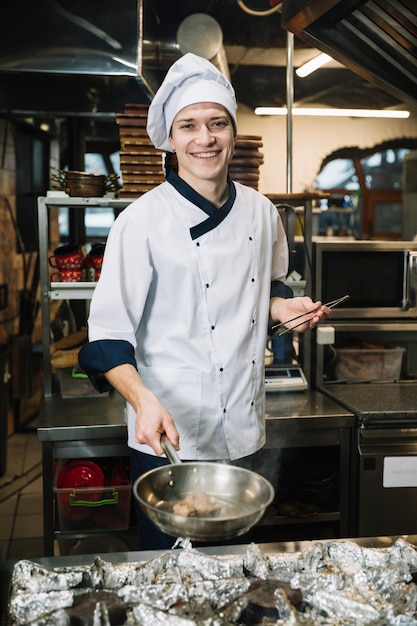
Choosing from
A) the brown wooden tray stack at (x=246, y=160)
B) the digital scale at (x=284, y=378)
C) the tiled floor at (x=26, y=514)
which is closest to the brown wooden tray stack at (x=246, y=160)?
the brown wooden tray stack at (x=246, y=160)

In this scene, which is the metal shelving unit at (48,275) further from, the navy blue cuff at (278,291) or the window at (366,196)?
the window at (366,196)

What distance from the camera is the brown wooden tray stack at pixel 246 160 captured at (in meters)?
2.92

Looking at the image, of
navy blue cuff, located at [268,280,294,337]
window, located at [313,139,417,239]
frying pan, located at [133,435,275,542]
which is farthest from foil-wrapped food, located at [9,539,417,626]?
window, located at [313,139,417,239]

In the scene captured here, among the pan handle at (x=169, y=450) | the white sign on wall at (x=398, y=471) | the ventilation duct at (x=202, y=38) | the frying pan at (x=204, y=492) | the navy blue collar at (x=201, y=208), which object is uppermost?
the ventilation duct at (x=202, y=38)

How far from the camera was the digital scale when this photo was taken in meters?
3.02

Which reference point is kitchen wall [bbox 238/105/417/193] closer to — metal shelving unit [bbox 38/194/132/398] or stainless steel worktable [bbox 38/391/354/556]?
metal shelving unit [bbox 38/194/132/398]

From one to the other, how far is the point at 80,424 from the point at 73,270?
0.71 metres

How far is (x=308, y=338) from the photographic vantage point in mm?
3115

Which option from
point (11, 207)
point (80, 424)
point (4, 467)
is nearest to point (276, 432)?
point (80, 424)

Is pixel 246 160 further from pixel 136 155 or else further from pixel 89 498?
pixel 89 498

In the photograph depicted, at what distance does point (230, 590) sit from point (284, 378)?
1.86 m

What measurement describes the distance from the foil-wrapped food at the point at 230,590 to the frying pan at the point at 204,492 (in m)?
0.12

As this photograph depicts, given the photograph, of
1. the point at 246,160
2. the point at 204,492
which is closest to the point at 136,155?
the point at 246,160

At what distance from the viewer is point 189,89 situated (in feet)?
5.95
